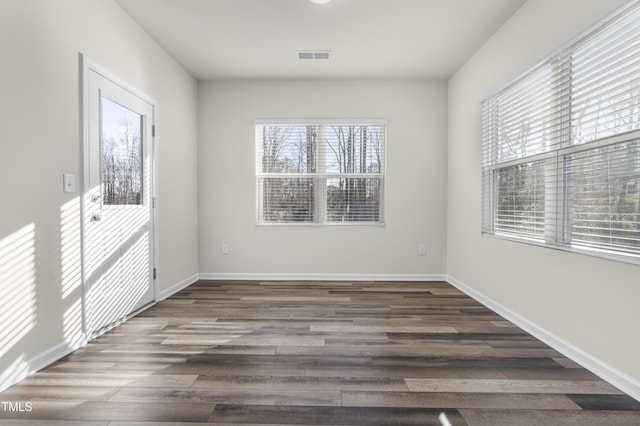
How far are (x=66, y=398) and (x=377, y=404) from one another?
5.34 feet

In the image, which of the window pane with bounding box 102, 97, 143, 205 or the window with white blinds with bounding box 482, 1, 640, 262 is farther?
the window pane with bounding box 102, 97, 143, 205

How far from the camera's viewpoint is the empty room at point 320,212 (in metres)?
1.90

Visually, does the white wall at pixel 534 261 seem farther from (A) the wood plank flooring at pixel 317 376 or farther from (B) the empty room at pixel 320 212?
(A) the wood plank flooring at pixel 317 376

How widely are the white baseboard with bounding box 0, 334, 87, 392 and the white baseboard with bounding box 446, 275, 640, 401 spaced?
3.37m

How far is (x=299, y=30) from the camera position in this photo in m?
3.29

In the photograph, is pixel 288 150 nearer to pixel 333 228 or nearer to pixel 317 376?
pixel 333 228

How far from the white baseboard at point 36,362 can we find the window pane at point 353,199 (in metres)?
3.01

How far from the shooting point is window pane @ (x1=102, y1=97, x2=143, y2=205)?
2.76 metres

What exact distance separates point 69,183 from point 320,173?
2.84 metres

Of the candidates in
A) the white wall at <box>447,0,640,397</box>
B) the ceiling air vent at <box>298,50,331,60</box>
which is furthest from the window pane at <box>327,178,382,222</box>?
the ceiling air vent at <box>298,50,331,60</box>

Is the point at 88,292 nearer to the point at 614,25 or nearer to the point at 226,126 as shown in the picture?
the point at 226,126

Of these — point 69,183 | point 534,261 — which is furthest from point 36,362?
point 534,261

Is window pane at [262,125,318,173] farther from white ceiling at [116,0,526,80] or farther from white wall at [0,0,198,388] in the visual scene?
white wall at [0,0,198,388]

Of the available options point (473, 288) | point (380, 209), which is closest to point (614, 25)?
point (473, 288)
